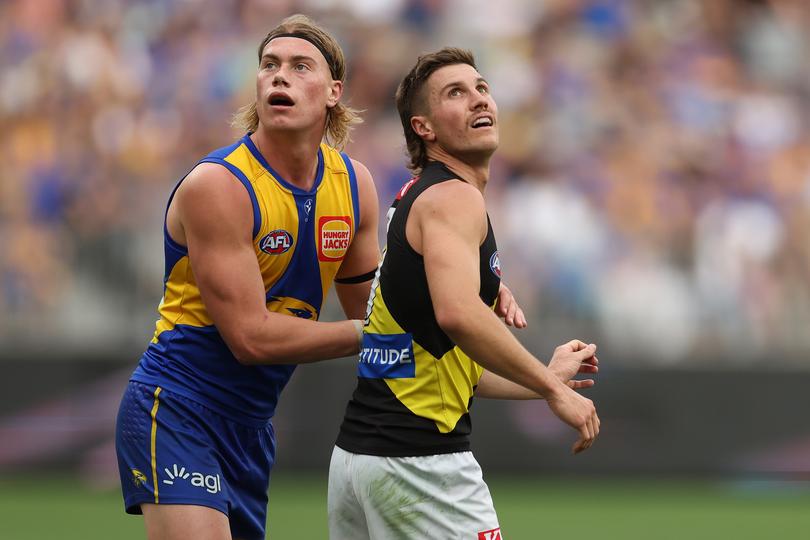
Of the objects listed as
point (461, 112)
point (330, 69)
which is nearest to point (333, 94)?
point (330, 69)

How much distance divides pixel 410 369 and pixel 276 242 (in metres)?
0.86

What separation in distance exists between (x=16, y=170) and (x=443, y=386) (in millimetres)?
8315

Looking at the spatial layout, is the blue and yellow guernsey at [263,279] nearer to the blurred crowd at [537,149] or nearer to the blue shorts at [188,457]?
the blue shorts at [188,457]

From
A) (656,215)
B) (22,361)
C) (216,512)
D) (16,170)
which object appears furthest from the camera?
(656,215)

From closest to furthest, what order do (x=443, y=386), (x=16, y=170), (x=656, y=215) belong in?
(x=443, y=386), (x=16, y=170), (x=656, y=215)

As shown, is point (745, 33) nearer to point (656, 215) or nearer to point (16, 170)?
Answer: point (656, 215)

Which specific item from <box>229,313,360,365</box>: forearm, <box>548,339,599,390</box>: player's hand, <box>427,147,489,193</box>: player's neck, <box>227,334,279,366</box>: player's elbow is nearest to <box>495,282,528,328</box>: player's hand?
<box>548,339,599,390</box>: player's hand

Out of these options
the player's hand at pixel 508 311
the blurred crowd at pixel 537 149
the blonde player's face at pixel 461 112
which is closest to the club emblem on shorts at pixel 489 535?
the player's hand at pixel 508 311

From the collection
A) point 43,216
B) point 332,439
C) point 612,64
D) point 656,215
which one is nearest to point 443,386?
point 332,439

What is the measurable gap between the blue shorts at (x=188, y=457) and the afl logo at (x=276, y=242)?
2.22 feet

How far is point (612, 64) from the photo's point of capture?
578 inches

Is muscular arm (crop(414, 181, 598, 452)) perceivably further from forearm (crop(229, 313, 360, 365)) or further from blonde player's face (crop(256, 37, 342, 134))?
blonde player's face (crop(256, 37, 342, 134))

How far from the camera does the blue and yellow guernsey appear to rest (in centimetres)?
518

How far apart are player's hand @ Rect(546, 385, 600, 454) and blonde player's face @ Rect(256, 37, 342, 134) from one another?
1.61m
